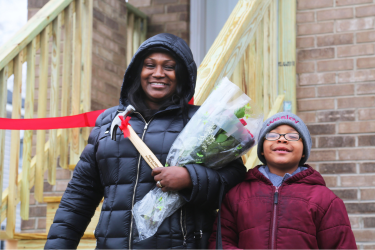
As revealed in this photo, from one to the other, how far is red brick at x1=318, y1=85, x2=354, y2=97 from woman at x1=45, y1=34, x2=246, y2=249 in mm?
2272

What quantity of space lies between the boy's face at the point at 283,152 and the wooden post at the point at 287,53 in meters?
1.95

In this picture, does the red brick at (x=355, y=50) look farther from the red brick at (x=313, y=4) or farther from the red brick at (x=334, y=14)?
the red brick at (x=313, y=4)

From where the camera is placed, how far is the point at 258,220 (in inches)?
84.4

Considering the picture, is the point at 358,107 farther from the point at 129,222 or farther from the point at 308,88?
the point at 129,222

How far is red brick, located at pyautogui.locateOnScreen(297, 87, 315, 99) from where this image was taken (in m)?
4.40

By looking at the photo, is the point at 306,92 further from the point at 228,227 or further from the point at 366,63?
the point at 228,227

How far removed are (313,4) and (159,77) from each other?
2650 mm

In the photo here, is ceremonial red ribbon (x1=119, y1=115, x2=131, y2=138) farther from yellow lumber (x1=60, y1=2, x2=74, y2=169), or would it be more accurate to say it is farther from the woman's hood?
yellow lumber (x1=60, y1=2, x2=74, y2=169)

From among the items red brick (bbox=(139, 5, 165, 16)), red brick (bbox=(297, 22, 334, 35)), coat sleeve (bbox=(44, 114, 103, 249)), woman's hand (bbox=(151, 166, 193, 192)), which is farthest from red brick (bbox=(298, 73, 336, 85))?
woman's hand (bbox=(151, 166, 193, 192))

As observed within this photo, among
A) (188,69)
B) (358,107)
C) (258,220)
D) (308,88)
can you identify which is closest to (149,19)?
(308,88)

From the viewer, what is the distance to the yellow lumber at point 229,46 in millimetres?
2857

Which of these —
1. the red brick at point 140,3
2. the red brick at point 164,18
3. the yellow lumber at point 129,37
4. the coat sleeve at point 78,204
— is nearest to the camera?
the coat sleeve at point 78,204

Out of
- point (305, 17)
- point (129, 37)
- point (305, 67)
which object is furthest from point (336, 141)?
point (129, 37)

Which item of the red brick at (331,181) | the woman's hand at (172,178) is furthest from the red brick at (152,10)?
the woman's hand at (172,178)
